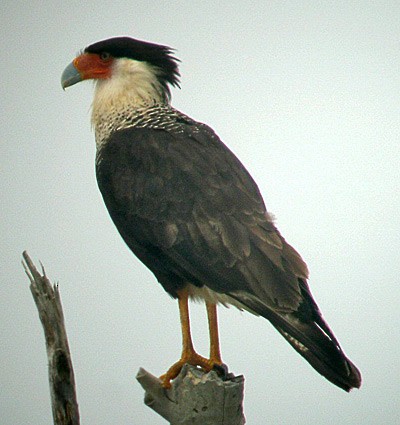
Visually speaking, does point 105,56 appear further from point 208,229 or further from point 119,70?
point 208,229

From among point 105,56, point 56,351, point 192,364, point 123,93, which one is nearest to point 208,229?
point 192,364

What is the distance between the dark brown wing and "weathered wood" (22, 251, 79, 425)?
0.67m

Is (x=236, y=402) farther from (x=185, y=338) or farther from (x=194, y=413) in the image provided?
(x=185, y=338)

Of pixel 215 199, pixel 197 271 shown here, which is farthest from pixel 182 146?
pixel 197 271

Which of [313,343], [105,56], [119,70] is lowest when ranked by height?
[313,343]

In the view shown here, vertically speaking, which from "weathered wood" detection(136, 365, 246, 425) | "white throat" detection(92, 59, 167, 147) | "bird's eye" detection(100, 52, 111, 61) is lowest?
"weathered wood" detection(136, 365, 246, 425)

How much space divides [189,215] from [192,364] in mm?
929

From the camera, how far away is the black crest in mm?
5668

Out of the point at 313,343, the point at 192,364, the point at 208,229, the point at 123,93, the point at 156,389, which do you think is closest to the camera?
the point at 313,343

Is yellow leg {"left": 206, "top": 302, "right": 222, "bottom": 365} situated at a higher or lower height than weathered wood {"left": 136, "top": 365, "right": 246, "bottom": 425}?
higher

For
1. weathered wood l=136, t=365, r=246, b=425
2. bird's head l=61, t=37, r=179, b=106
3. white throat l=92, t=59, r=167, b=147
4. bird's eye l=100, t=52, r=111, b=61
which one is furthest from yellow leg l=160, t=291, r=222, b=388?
bird's eye l=100, t=52, r=111, b=61

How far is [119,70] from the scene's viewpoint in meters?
5.70

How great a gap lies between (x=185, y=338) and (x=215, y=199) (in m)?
0.89

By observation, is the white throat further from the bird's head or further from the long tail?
the long tail
